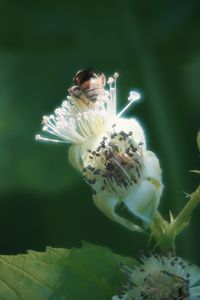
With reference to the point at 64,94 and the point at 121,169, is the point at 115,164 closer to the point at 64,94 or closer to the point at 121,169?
the point at 121,169

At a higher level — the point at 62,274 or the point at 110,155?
the point at 110,155

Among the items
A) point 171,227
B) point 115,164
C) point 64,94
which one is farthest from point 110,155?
point 64,94

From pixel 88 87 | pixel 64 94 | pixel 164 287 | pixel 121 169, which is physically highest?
pixel 64 94

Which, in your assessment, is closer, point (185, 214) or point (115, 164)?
point (185, 214)

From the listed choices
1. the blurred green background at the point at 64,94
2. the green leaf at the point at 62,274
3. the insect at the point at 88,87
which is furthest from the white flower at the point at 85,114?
the blurred green background at the point at 64,94

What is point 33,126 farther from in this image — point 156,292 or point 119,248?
point 156,292

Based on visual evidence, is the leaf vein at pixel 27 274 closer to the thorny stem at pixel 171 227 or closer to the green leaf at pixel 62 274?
the green leaf at pixel 62 274

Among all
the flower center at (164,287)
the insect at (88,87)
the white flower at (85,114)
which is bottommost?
the flower center at (164,287)
